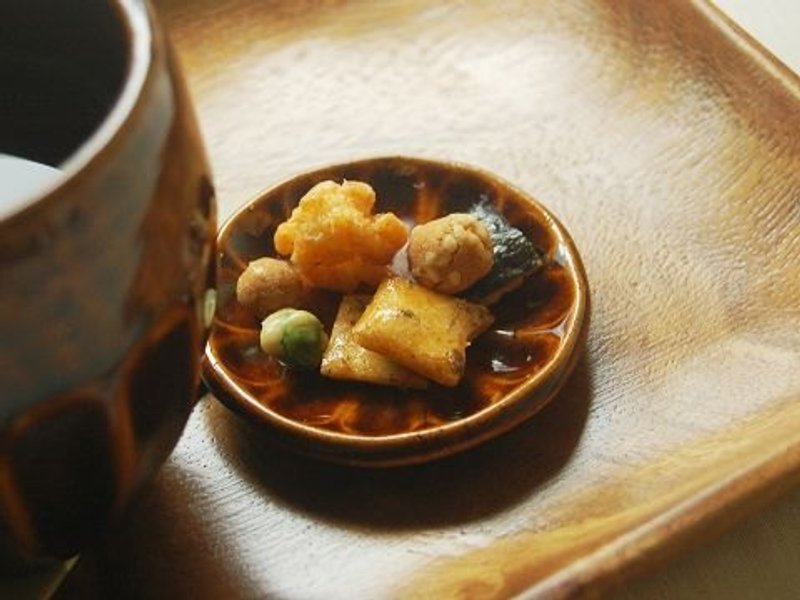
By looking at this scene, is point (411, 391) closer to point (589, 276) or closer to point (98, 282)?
point (589, 276)

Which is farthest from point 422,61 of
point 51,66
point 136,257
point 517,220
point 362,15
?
point 136,257

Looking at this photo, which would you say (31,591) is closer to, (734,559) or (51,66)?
(51,66)

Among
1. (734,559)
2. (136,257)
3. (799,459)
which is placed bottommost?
(734,559)

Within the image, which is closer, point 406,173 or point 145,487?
point 145,487

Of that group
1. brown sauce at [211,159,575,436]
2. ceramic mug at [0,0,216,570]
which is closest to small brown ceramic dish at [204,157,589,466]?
brown sauce at [211,159,575,436]

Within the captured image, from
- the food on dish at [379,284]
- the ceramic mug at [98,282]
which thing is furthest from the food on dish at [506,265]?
the ceramic mug at [98,282]

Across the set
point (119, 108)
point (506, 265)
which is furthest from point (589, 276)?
point (119, 108)
